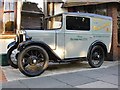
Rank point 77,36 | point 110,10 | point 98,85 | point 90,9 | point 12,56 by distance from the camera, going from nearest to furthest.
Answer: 1. point 98,85
2. point 77,36
3. point 12,56
4. point 110,10
5. point 90,9

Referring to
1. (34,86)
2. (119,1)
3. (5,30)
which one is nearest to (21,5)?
(5,30)

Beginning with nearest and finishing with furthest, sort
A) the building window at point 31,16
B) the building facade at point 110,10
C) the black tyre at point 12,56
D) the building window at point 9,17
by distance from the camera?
the black tyre at point 12,56, the building window at point 9,17, the building facade at point 110,10, the building window at point 31,16

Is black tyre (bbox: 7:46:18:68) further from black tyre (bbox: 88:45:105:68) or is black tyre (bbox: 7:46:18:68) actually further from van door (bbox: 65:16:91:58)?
black tyre (bbox: 88:45:105:68)

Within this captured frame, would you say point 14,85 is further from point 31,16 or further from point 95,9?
point 95,9

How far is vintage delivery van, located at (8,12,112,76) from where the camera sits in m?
6.88

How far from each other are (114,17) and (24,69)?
222 inches

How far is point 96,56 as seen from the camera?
845 cm

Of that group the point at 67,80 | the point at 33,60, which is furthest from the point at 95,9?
the point at 67,80

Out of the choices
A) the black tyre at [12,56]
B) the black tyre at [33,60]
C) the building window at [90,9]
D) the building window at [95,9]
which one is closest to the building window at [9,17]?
the black tyre at [12,56]

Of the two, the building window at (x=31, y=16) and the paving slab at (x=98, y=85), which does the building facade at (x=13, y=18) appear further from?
the paving slab at (x=98, y=85)

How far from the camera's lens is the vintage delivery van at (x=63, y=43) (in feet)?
22.6

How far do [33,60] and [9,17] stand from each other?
4.06 meters

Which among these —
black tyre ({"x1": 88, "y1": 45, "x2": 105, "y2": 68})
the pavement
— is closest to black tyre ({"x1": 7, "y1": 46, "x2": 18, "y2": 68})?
the pavement

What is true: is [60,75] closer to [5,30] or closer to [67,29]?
[67,29]
